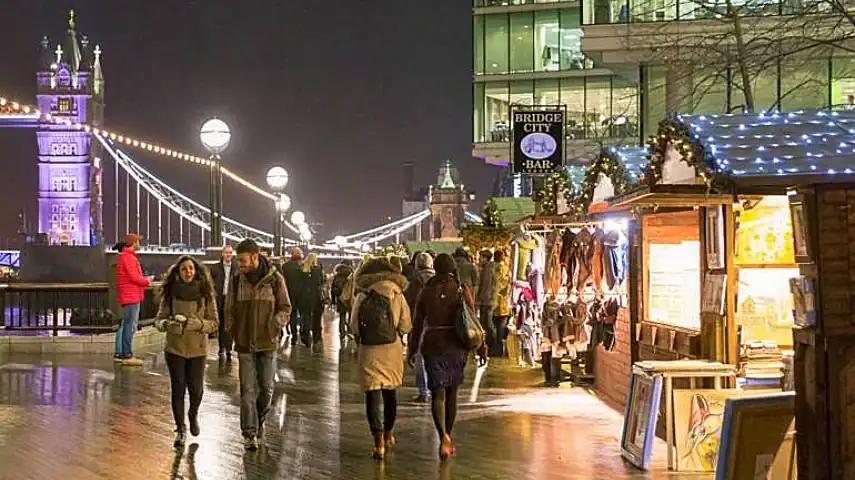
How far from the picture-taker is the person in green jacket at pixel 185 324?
10.1 meters

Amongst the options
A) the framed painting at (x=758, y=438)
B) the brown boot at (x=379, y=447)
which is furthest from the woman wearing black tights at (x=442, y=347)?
the framed painting at (x=758, y=438)

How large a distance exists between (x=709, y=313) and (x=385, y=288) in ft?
9.47

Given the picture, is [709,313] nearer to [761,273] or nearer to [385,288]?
[761,273]

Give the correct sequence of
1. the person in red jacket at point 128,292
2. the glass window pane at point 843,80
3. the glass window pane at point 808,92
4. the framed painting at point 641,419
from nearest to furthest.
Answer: the framed painting at point 641,419
the person in red jacket at point 128,292
the glass window pane at point 843,80
the glass window pane at point 808,92

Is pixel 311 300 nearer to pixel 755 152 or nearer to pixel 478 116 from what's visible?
pixel 755 152

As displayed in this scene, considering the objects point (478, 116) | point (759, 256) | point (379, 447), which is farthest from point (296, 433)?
point (478, 116)

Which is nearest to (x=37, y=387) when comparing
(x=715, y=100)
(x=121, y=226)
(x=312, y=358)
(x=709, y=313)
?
(x=312, y=358)

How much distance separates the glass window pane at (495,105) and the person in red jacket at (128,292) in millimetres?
32250

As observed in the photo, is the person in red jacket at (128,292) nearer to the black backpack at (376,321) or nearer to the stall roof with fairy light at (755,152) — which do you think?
the black backpack at (376,321)

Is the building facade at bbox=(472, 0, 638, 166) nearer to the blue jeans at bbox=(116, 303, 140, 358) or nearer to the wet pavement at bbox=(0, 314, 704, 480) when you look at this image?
the blue jeans at bbox=(116, 303, 140, 358)

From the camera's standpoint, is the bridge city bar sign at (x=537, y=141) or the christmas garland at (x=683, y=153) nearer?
the christmas garland at (x=683, y=153)

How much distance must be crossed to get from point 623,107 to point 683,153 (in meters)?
37.4

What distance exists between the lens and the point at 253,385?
10016mm

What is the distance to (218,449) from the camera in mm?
9953
